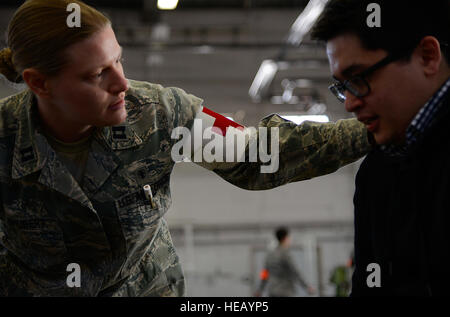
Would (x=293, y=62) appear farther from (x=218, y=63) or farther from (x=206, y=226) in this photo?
(x=206, y=226)

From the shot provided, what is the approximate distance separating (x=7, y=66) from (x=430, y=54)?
3.13 feet

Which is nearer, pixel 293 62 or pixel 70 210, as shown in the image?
pixel 70 210

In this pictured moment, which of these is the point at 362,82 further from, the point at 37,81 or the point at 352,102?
the point at 37,81

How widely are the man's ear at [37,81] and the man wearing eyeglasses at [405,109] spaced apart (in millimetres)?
615

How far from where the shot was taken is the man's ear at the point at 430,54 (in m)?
1.07

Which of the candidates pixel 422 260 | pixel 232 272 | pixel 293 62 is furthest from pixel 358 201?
pixel 232 272

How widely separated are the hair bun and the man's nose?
758mm

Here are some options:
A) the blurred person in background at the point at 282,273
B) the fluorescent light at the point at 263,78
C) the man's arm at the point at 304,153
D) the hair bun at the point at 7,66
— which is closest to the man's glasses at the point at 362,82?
the man's arm at the point at 304,153

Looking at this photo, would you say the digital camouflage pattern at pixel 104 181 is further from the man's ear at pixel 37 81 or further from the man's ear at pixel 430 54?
the man's ear at pixel 430 54

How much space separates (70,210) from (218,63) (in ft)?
23.8

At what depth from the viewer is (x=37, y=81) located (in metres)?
1.28

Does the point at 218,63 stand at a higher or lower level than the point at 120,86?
higher
